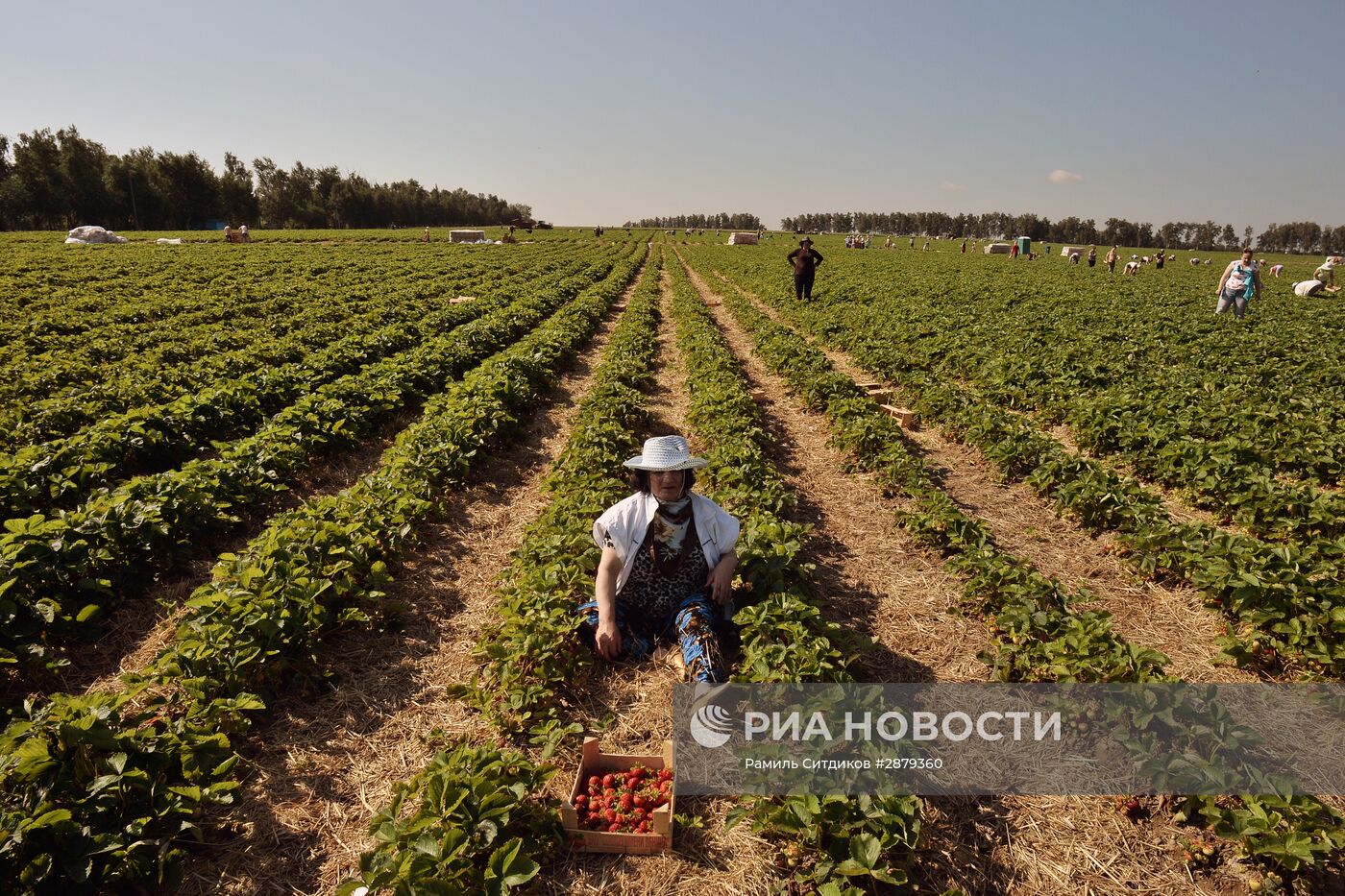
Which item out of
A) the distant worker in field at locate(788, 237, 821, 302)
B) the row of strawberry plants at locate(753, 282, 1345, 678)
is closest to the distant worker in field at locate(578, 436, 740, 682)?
the row of strawberry plants at locate(753, 282, 1345, 678)

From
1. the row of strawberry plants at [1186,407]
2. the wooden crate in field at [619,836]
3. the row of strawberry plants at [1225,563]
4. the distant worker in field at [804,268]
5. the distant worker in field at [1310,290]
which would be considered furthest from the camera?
the distant worker in field at [1310,290]

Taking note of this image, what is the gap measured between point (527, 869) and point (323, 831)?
1523 millimetres

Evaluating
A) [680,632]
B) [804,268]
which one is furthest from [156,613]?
[804,268]

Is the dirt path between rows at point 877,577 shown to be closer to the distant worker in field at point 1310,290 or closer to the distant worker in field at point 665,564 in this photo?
the distant worker in field at point 665,564

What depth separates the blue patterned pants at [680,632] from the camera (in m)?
4.40

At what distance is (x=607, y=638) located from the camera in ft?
15.1

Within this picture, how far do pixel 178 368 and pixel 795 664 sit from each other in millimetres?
12841

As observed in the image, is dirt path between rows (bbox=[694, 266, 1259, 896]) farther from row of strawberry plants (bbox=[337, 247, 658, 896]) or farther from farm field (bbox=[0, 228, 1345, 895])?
row of strawberry plants (bbox=[337, 247, 658, 896])

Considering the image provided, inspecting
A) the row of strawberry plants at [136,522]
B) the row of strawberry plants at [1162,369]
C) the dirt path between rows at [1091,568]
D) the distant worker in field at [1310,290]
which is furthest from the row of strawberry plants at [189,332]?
the distant worker in field at [1310,290]

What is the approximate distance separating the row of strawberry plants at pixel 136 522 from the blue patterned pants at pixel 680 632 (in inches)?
133

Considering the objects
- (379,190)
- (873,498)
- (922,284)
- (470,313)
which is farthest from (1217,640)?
(379,190)

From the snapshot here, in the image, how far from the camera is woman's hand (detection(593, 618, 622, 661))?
460 cm

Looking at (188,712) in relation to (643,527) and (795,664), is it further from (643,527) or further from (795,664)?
(795,664)

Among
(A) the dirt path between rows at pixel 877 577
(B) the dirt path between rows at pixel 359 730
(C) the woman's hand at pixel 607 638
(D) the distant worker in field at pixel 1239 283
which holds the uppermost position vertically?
(D) the distant worker in field at pixel 1239 283
